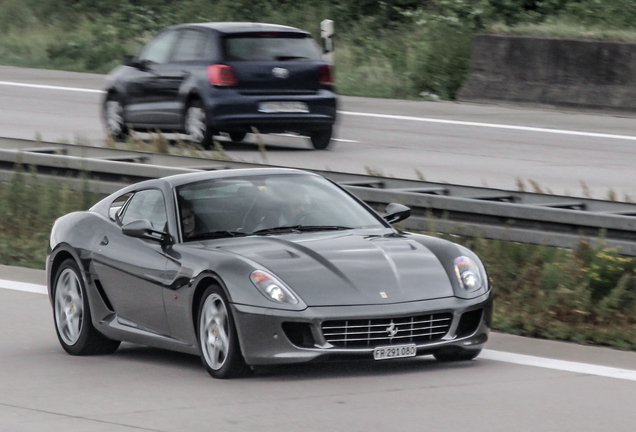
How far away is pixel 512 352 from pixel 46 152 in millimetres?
6787

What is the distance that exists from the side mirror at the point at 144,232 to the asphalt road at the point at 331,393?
0.71 meters

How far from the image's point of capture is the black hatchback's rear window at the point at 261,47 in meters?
17.9

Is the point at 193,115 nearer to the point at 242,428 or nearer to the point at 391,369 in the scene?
the point at 391,369

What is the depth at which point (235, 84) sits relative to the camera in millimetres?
17766

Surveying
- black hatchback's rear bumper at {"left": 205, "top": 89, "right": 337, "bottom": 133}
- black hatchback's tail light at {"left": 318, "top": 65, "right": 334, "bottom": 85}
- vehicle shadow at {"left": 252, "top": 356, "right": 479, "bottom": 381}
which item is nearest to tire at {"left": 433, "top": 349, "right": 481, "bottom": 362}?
vehicle shadow at {"left": 252, "top": 356, "right": 479, "bottom": 381}

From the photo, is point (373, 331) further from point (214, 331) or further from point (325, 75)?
point (325, 75)

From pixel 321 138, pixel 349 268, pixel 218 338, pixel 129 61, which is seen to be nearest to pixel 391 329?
pixel 349 268

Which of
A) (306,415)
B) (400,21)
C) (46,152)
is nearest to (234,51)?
(46,152)

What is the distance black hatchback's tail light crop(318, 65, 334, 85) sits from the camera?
1828 centimetres

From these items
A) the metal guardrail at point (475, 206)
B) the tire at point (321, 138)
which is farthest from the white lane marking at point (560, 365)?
the tire at point (321, 138)

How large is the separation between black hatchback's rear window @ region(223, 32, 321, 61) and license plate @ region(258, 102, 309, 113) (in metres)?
0.58

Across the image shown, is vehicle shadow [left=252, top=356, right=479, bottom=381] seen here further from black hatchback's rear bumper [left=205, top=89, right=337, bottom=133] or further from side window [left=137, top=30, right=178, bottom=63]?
side window [left=137, top=30, right=178, bottom=63]

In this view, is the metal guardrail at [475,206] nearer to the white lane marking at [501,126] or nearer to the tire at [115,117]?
the tire at [115,117]

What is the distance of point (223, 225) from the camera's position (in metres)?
7.98
